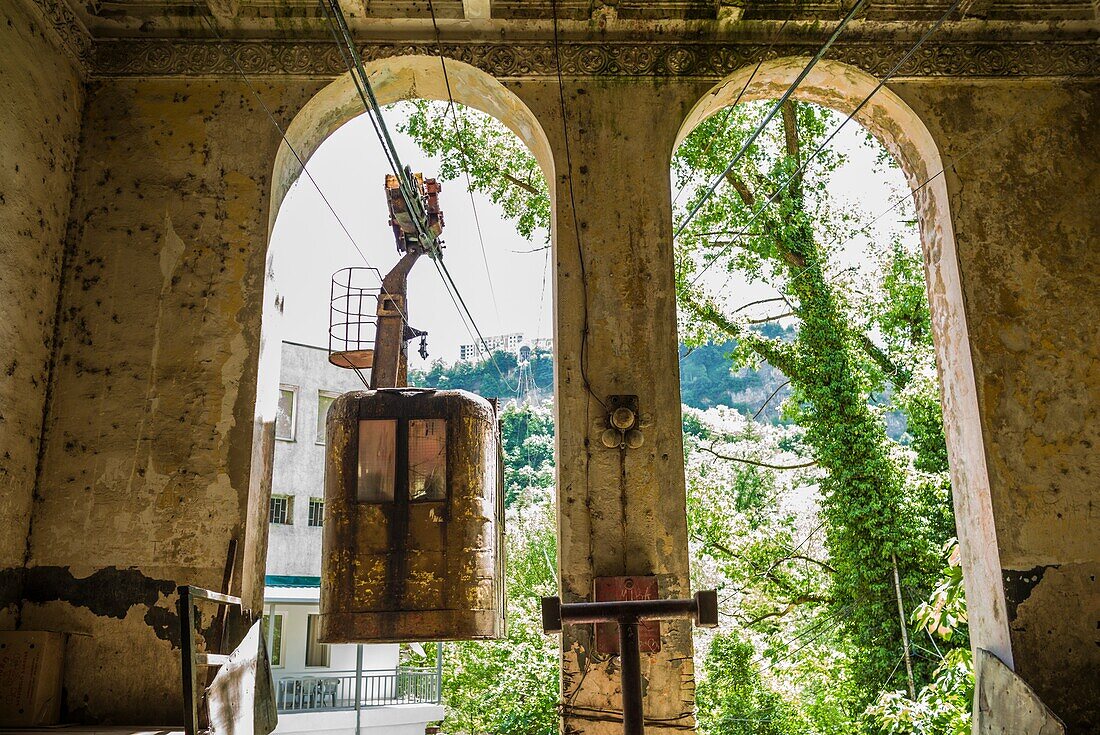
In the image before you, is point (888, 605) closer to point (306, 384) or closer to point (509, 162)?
point (509, 162)

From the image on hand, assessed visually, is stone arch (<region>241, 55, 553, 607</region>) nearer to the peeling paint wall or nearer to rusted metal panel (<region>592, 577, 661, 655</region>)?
the peeling paint wall

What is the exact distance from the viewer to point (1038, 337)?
6.26m

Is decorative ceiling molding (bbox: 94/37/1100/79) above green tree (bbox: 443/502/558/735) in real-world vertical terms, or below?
above

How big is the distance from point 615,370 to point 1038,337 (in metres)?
3.13

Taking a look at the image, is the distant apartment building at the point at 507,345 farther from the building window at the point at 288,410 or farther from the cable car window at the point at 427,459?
the cable car window at the point at 427,459

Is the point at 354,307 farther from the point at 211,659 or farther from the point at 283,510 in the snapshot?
the point at 283,510

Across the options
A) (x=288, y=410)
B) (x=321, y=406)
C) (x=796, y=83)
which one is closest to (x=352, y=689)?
(x=288, y=410)

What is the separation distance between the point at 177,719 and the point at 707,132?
38.7 ft

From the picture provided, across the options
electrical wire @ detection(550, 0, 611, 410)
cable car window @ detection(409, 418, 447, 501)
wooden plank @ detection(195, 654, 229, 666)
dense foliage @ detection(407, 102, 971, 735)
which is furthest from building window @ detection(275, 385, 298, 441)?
wooden plank @ detection(195, 654, 229, 666)

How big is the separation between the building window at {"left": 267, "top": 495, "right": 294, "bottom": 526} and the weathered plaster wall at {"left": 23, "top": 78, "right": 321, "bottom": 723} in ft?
55.6

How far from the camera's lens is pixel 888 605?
40.3 ft

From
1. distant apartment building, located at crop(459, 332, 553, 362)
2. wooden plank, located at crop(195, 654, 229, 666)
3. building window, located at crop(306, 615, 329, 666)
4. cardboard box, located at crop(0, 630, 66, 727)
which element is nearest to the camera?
wooden plank, located at crop(195, 654, 229, 666)

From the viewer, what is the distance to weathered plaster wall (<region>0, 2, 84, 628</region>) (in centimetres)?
562

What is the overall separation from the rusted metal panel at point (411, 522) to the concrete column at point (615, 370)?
0.98 metres
